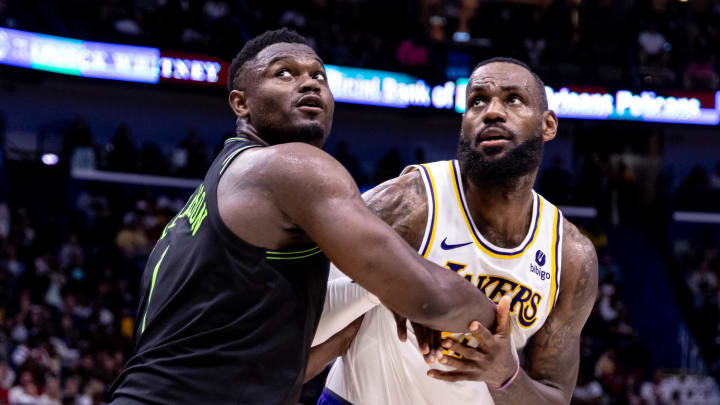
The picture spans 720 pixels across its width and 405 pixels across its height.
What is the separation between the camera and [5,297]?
12336mm

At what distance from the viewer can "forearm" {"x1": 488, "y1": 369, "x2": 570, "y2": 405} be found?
374 centimetres

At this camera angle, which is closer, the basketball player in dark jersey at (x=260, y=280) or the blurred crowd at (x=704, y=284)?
the basketball player in dark jersey at (x=260, y=280)

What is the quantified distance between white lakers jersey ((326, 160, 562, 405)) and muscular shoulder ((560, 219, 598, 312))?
7cm

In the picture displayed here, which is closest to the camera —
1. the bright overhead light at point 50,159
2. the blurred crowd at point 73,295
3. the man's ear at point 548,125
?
the man's ear at point 548,125

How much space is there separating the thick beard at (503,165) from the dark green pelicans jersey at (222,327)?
4.28 ft

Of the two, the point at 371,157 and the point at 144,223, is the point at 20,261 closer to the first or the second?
the point at 144,223

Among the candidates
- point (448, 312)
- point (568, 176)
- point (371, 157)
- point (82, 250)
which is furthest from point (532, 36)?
point (448, 312)

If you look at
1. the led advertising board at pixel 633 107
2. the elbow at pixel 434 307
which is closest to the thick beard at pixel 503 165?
the elbow at pixel 434 307

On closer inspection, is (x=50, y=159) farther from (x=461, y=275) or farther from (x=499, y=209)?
(x=461, y=275)

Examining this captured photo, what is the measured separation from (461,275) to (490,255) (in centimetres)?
19

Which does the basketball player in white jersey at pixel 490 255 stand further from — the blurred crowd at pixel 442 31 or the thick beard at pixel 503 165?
the blurred crowd at pixel 442 31

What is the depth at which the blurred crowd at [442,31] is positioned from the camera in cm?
1608

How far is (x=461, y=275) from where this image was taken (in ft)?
12.6

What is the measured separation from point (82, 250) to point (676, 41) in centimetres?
1377
